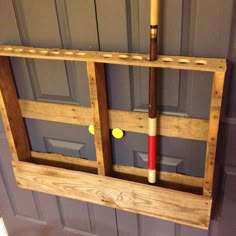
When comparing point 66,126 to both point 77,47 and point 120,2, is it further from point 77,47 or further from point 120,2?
point 120,2

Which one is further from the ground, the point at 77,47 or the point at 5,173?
the point at 77,47

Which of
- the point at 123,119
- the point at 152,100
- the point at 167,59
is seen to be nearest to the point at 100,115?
the point at 123,119

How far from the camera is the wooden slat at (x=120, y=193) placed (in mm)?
1267

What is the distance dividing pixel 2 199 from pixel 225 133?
4.15 feet

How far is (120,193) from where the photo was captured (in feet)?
4.47

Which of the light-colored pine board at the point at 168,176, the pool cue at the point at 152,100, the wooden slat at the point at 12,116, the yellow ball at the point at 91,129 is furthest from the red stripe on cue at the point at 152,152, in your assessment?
the wooden slat at the point at 12,116

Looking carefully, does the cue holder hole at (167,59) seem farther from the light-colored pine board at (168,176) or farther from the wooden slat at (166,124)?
the light-colored pine board at (168,176)

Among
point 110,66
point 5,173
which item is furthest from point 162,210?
point 5,173

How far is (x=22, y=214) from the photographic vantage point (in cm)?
185

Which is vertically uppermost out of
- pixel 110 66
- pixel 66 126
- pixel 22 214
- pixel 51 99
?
pixel 110 66

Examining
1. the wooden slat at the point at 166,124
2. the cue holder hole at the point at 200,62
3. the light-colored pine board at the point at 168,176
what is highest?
the cue holder hole at the point at 200,62

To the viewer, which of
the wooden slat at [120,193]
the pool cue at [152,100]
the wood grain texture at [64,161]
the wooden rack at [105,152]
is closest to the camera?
the pool cue at [152,100]

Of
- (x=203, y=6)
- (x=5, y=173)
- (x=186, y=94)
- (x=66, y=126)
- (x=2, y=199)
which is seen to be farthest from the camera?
(x=2, y=199)

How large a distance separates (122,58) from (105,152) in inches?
16.4
